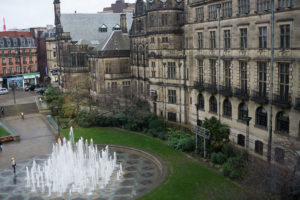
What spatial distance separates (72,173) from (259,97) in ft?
68.9

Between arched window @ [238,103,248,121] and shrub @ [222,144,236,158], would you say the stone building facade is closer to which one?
arched window @ [238,103,248,121]

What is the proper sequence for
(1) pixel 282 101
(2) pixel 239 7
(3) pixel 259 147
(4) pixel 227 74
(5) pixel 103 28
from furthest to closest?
(5) pixel 103 28 < (4) pixel 227 74 < (2) pixel 239 7 < (3) pixel 259 147 < (1) pixel 282 101

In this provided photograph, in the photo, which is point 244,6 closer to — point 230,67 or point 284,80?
point 230,67

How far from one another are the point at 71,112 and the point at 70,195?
1159 inches

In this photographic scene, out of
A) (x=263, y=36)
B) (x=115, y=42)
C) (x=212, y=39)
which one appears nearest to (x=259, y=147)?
(x=263, y=36)

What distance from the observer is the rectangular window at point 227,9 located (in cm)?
3831

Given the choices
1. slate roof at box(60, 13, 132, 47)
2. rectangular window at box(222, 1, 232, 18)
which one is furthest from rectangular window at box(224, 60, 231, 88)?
slate roof at box(60, 13, 132, 47)

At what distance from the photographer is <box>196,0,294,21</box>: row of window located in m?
31.1

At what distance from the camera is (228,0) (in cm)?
3828

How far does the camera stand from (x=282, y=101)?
104ft

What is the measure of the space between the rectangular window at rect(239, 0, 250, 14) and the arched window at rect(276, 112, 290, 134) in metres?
11.7

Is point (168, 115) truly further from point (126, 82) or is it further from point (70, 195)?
point (70, 195)

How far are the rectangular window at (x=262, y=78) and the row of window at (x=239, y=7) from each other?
570cm

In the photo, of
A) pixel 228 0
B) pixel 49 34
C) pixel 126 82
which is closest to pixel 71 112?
pixel 126 82
